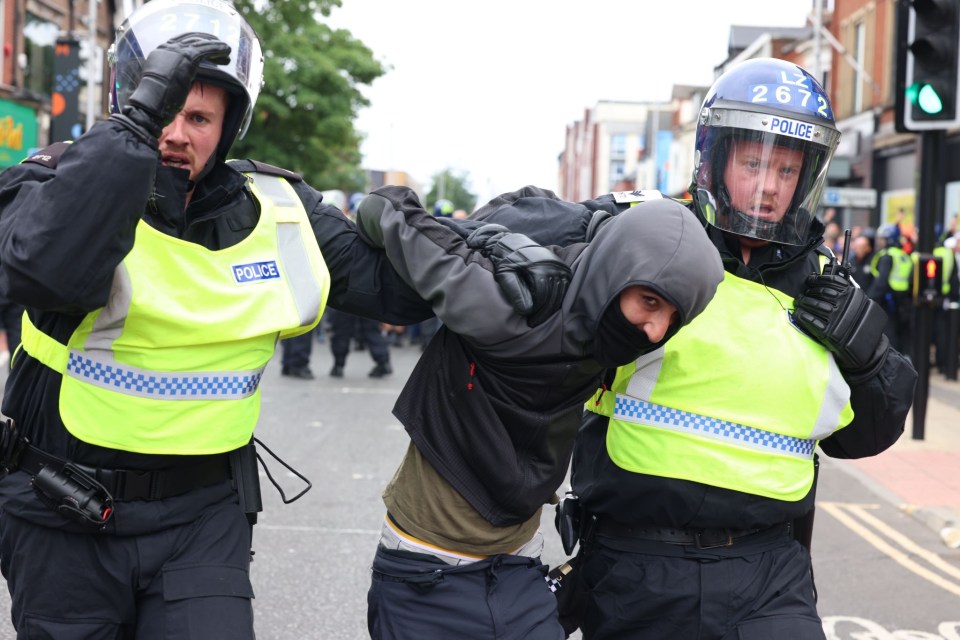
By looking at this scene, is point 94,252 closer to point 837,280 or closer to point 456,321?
point 456,321

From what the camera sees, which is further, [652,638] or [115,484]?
[652,638]

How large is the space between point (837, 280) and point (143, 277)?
166 centimetres

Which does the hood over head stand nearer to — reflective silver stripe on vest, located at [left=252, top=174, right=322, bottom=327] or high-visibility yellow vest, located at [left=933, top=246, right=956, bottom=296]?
reflective silver stripe on vest, located at [left=252, top=174, right=322, bottom=327]

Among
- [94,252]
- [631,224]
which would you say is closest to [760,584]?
[631,224]

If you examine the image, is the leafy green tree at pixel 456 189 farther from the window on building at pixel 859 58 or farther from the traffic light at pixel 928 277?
the traffic light at pixel 928 277

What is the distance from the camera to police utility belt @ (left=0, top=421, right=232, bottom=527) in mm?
2434

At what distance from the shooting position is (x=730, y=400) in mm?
2820

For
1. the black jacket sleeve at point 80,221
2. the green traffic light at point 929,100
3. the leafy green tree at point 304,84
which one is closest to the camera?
the black jacket sleeve at point 80,221

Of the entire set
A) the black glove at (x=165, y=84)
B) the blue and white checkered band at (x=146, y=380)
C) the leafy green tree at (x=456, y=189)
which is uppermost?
the black glove at (x=165, y=84)

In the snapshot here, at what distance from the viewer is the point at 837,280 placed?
115 inches

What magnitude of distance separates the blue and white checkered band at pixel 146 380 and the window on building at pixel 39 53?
2538 cm

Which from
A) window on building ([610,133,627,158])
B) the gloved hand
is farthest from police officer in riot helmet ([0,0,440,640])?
window on building ([610,133,627,158])

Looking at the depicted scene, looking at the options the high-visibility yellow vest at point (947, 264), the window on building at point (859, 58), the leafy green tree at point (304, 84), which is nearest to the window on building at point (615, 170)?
the leafy green tree at point (304, 84)

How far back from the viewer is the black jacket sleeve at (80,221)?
87.0 inches
